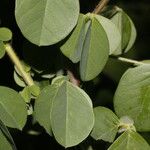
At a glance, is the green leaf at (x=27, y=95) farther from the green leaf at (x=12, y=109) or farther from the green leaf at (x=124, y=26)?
the green leaf at (x=124, y=26)

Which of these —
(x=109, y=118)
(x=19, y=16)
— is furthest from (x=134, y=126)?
(x=19, y=16)

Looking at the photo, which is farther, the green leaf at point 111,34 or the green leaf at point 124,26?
the green leaf at point 124,26

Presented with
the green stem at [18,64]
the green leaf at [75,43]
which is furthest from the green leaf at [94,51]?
the green stem at [18,64]

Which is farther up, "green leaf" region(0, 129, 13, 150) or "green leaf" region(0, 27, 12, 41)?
"green leaf" region(0, 27, 12, 41)

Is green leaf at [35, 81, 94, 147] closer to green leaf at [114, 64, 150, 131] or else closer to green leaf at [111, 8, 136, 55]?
green leaf at [114, 64, 150, 131]

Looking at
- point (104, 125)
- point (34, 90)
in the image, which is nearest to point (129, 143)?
point (104, 125)

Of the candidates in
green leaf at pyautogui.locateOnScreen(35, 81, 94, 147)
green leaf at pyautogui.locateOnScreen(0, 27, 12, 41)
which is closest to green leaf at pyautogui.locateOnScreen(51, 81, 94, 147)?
green leaf at pyautogui.locateOnScreen(35, 81, 94, 147)
